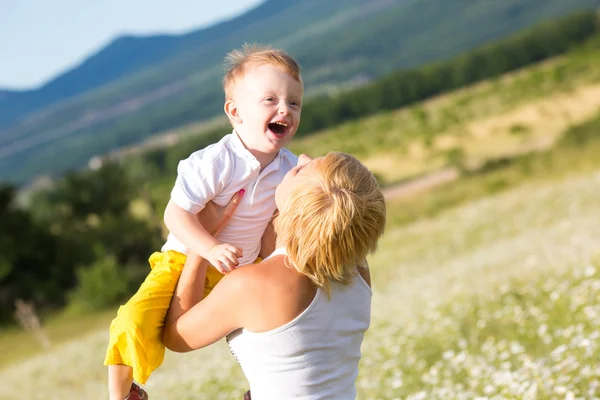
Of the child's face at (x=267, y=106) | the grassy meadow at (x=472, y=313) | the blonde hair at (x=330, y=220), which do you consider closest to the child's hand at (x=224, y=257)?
the blonde hair at (x=330, y=220)

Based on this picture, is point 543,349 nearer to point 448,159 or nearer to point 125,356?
point 125,356

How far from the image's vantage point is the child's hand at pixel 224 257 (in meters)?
3.23

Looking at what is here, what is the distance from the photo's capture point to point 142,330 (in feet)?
11.0

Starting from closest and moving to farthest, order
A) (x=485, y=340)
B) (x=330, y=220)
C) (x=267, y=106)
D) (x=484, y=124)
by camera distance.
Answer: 1. (x=330, y=220)
2. (x=267, y=106)
3. (x=485, y=340)
4. (x=484, y=124)

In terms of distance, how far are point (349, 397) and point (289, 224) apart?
0.89 metres

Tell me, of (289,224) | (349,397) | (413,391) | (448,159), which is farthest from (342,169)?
(448,159)

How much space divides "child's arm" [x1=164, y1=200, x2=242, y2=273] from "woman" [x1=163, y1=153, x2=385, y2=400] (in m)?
0.15

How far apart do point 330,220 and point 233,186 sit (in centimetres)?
79

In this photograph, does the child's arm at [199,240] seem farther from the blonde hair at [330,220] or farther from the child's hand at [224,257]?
the blonde hair at [330,220]

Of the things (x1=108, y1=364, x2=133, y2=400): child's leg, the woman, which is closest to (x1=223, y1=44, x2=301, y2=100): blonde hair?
the woman

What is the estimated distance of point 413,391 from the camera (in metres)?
6.16

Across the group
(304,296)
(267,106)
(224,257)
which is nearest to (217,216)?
(224,257)

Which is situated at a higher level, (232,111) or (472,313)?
(232,111)

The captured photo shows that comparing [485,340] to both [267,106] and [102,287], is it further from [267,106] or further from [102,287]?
[102,287]
